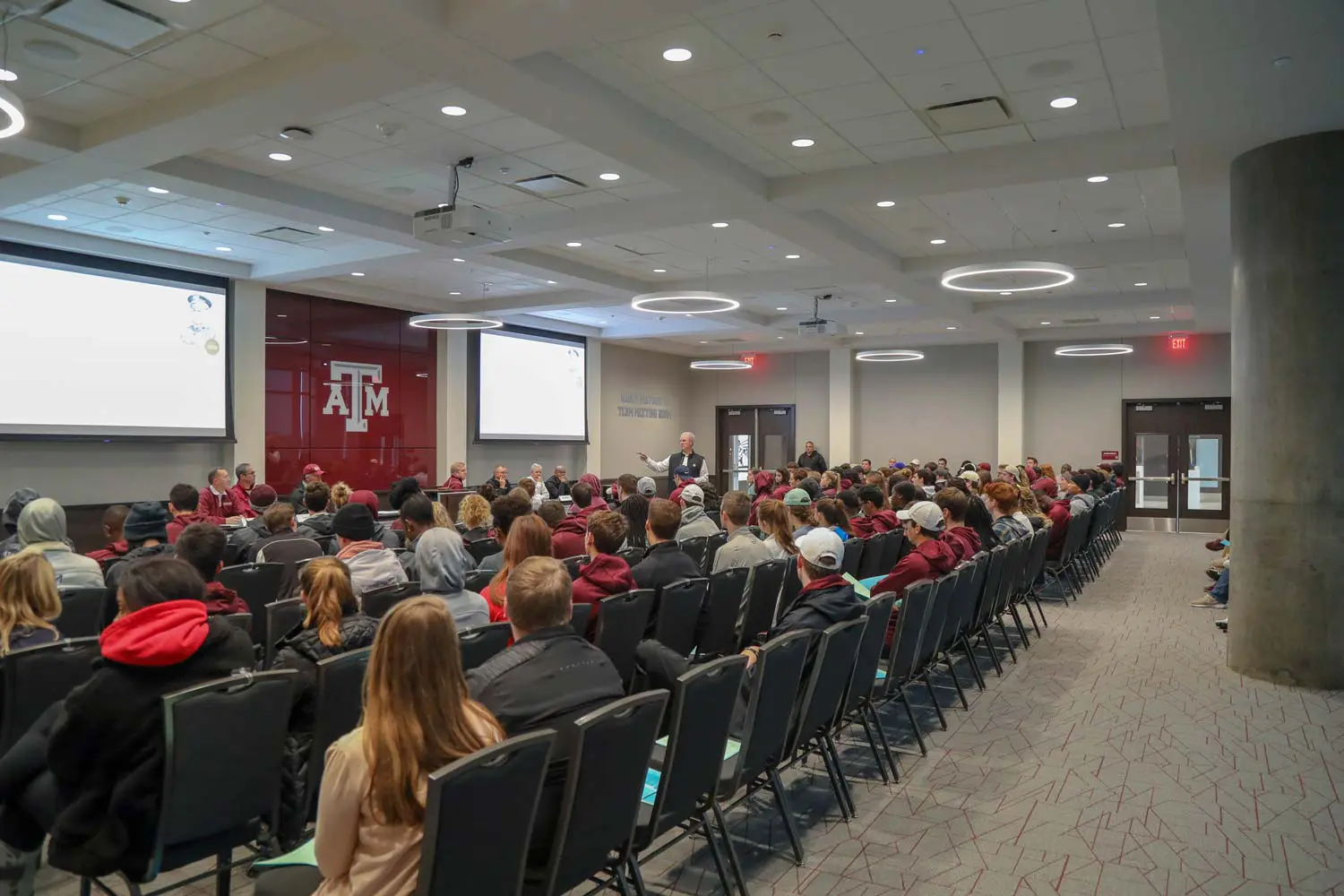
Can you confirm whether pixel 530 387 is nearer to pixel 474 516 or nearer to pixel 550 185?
pixel 550 185

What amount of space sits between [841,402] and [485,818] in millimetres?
19600

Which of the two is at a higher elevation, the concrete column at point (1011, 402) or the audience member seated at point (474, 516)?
the concrete column at point (1011, 402)

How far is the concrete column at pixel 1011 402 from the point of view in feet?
→ 62.7

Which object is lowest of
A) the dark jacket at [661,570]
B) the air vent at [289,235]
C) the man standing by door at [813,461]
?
the dark jacket at [661,570]

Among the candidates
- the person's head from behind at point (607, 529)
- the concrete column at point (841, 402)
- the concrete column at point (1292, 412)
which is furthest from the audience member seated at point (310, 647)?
the concrete column at point (841, 402)

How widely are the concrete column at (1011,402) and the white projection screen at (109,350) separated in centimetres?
1449

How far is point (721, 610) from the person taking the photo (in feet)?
17.8

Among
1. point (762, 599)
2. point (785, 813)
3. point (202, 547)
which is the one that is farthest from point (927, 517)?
point (202, 547)

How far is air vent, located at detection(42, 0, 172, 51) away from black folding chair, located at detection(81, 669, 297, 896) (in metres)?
4.52

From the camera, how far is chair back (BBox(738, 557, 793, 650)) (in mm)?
5676

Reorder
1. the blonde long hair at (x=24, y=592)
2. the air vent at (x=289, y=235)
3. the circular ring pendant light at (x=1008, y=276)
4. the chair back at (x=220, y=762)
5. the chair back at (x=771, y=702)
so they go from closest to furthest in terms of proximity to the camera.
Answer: the chair back at (x=220, y=762) < the chair back at (x=771, y=702) < the blonde long hair at (x=24, y=592) < the circular ring pendant light at (x=1008, y=276) < the air vent at (x=289, y=235)

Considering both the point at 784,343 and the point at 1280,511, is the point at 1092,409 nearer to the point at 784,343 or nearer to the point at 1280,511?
the point at 784,343

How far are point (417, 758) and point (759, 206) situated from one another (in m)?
7.58

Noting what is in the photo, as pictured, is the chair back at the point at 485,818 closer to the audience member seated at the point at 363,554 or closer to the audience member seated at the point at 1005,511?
the audience member seated at the point at 363,554
